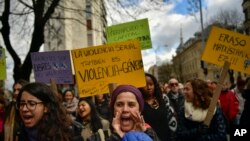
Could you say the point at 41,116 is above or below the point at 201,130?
above

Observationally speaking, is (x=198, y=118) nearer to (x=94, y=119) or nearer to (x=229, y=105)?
(x=94, y=119)

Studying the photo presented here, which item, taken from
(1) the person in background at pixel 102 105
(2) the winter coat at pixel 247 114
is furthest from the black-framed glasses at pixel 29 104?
(2) the winter coat at pixel 247 114

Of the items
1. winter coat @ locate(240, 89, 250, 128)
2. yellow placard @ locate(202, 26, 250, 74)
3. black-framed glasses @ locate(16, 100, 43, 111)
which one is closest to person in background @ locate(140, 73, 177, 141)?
yellow placard @ locate(202, 26, 250, 74)

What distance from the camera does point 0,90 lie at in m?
6.68

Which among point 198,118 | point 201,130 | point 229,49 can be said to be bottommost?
point 201,130

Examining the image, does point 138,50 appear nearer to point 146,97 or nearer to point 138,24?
→ point 146,97

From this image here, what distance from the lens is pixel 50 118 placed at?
355cm

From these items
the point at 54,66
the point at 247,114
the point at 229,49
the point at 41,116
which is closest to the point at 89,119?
the point at 54,66

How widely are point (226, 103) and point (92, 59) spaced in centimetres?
457

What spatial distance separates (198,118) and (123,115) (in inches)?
90.8

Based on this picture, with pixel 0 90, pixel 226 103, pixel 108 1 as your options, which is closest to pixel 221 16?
pixel 108 1

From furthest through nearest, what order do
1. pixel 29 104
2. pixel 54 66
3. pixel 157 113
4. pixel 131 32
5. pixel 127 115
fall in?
pixel 131 32, pixel 54 66, pixel 157 113, pixel 29 104, pixel 127 115

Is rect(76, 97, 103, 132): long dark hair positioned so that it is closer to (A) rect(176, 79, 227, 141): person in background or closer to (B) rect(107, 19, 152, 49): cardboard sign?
(A) rect(176, 79, 227, 141): person in background

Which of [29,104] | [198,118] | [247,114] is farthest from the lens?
[247,114]
